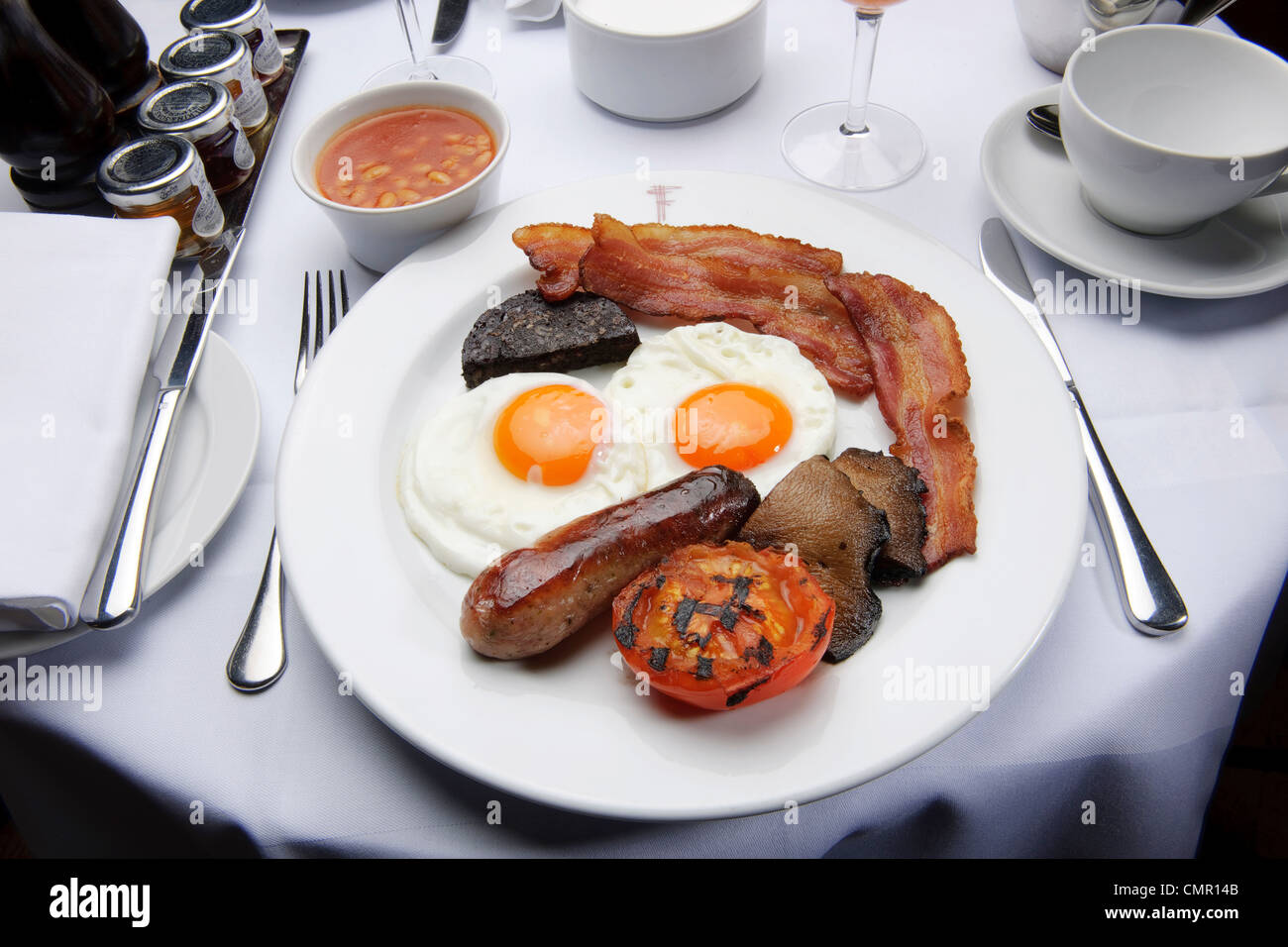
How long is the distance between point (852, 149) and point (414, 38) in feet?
4.40

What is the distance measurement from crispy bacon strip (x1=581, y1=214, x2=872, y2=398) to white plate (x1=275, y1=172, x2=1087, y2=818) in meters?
0.11

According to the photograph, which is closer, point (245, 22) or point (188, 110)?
point (188, 110)

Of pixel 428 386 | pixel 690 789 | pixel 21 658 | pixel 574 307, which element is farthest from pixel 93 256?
pixel 690 789

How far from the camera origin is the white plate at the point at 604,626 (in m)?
1.23

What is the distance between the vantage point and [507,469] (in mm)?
1654

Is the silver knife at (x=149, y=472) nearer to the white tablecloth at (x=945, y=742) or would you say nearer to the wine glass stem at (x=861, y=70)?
the white tablecloth at (x=945, y=742)

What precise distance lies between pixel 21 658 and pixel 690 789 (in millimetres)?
1144

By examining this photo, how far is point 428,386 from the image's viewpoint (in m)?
1.84

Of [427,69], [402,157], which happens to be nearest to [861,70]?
[402,157]

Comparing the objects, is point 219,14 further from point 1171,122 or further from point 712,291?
point 1171,122

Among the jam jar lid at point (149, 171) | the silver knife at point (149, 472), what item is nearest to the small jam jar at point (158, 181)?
the jam jar lid at point (149, 171)

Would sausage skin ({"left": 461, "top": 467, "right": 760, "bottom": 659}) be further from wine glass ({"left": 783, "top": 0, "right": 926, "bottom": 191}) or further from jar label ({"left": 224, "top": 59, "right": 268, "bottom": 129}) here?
jar label ({"left": 224, "top": 59, "right": 268, "bottom": 129})
